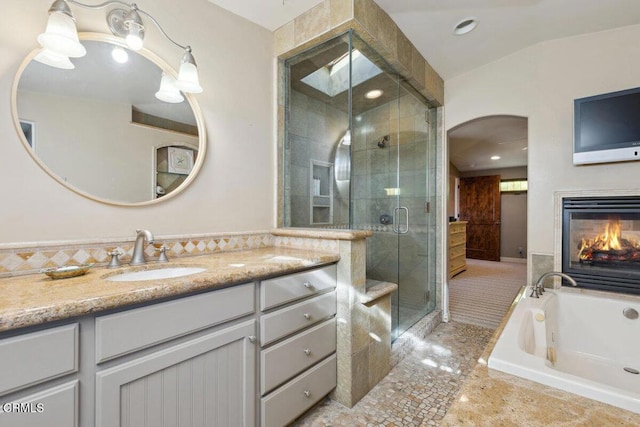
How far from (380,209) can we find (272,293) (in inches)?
67.8

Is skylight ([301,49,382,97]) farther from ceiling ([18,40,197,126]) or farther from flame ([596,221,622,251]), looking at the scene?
flame ([596,221,622,251])

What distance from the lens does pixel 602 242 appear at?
2254mm

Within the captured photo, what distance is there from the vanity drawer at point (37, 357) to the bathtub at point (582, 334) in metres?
1.64

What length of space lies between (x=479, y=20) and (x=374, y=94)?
91 cm

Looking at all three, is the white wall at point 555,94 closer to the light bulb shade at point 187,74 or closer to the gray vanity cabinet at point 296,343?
the gray vanity cabinet at point 296,343

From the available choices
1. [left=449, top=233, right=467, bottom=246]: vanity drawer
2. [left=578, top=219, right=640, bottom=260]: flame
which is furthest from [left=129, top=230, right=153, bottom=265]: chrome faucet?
[left=449, top=233, right=467, bottom=246]: vanity drawer

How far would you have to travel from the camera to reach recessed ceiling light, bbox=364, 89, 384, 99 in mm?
2430

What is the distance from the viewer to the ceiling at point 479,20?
6.35ft

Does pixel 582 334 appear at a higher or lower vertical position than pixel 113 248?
lower

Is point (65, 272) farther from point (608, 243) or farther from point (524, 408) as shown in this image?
point (608, 243)

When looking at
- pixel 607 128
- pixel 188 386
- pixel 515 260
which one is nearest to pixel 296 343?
pixel 188 386

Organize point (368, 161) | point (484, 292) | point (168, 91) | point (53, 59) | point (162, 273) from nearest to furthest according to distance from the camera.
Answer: point (53, 59), point (162, 273), point (168, 91), point (368, 161), point (484, 292)

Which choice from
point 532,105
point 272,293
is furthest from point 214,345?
point 532,105

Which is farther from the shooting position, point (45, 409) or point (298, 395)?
point (298, 395)
